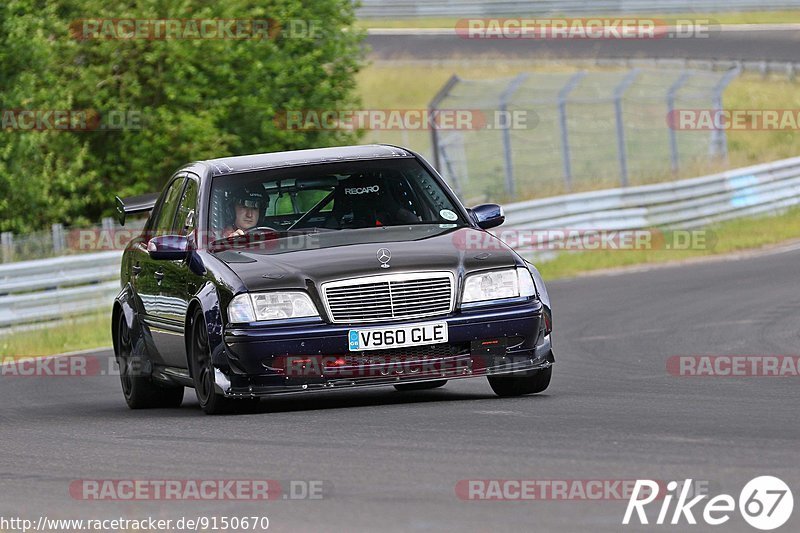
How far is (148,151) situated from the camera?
31.6 m

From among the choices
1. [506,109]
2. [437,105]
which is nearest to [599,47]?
[506,109]

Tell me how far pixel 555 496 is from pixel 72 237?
17352 mm

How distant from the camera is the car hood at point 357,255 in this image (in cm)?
951

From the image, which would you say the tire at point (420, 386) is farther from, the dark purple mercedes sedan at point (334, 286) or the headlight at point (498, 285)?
the headlight at point (498, 285)

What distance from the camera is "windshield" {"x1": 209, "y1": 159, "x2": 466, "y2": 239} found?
1045 centimetres

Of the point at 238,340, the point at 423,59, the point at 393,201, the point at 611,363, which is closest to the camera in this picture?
the point at 238,340

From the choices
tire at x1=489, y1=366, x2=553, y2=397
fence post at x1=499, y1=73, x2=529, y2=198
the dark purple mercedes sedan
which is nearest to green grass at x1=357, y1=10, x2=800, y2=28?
fence post at x1=499, y1=73, x2=529, y2=198

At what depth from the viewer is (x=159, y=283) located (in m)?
10.9

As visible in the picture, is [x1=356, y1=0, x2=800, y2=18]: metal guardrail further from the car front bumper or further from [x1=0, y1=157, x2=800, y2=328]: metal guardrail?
the car front bumper

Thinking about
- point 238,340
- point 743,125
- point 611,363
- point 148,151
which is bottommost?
point 743,125

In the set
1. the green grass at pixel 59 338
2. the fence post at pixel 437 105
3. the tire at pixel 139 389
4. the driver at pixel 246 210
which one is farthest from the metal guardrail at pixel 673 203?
the driver at pixel 246 210

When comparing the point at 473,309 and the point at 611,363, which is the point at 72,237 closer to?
the point at 611,363

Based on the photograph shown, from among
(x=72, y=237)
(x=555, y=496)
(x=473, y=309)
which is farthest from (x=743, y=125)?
(x=555, y=496)

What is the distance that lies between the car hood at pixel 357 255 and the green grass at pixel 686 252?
12.9 metres
